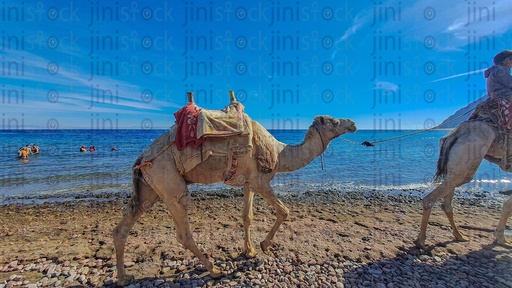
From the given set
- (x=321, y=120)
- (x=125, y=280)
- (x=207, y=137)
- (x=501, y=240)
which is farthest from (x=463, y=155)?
(x=125, y=280)

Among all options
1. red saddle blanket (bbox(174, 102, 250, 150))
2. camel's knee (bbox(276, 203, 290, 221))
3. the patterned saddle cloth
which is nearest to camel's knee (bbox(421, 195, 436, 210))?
camel's knee (bbox(276, 203, 290, 221))

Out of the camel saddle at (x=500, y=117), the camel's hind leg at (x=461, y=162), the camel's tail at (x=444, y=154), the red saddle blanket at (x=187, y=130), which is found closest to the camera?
the red saddle blanket at (x=187, y=130)

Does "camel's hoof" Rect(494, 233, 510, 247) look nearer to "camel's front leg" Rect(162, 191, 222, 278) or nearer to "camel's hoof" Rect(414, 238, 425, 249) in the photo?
"camel's hoof" Rect(414, 238, 425, 249)

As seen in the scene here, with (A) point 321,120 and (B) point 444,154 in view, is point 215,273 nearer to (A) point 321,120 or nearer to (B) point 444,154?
(A) point 321,120

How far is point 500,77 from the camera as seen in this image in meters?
5.37

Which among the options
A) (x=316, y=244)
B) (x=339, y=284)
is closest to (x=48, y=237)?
(x=316, y=244)

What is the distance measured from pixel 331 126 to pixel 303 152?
2.44 ft

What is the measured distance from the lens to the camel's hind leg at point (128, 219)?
168 inches

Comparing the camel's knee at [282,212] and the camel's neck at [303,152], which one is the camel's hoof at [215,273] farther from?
the camel's neck at [303,152]

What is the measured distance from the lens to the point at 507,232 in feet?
21.0

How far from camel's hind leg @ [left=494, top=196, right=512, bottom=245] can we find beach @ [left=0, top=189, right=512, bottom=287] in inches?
7.5

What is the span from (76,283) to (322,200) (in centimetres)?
851

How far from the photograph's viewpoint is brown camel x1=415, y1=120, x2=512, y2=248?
500 centimetres

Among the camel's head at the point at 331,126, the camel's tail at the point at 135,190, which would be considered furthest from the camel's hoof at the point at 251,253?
the camel's head at the point at 331,126
